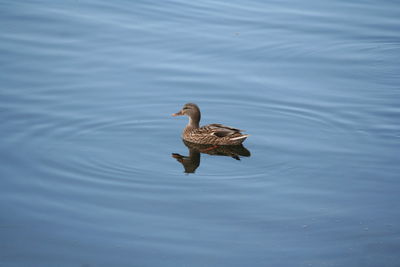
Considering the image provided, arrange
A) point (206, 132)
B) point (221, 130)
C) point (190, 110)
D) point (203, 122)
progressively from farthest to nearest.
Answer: point (203, 122) → point (190, 110) → point (206, 132) → point (221, 130)

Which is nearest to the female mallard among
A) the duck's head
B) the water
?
the duck's head

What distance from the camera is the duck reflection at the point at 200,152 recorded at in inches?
486

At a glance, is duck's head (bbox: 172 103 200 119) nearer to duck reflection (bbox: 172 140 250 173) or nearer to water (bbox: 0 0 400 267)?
water (bbox: 0 0 400 267)

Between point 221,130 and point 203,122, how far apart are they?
136 cm

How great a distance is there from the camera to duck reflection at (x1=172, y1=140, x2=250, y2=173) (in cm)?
1234

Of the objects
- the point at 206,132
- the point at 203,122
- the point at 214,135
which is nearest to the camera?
the point at 214,135

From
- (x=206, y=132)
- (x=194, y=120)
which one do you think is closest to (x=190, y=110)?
(x=194, y=120)

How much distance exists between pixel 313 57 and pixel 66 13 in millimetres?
6333

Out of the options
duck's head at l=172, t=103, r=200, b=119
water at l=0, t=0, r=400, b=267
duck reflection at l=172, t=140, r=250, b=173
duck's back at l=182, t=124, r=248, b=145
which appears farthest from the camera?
duck's head at l=172, t=103, r=200, b=119

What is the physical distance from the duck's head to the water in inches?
13.2

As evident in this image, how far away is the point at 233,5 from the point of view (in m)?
20.6

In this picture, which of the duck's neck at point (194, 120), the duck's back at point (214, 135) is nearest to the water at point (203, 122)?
the duck's back at point (214, 135)

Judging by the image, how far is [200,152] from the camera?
1329 centimetres

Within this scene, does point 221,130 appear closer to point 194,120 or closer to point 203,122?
point 194,120
